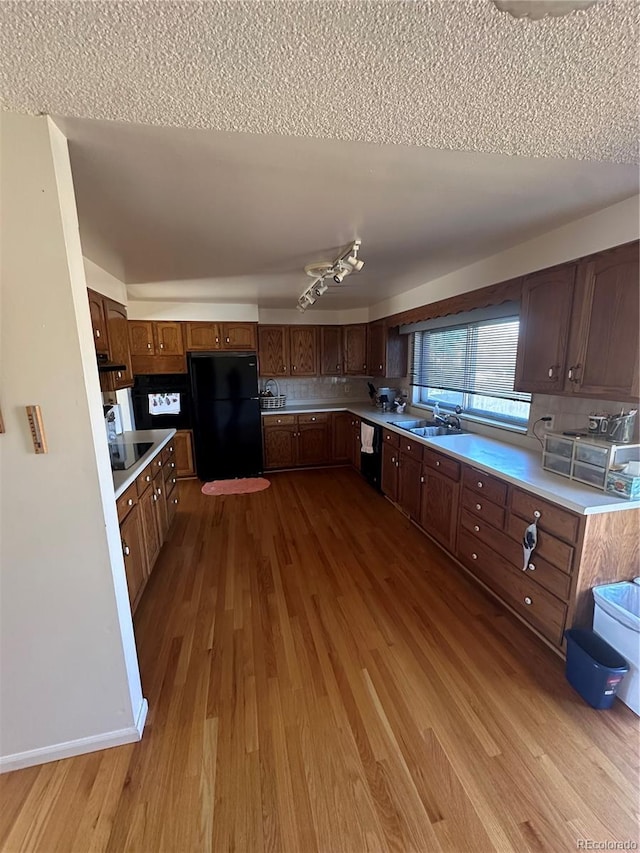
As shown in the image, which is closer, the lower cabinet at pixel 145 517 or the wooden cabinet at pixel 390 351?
the lower cabinet at pixel 145 517

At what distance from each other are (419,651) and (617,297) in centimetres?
214

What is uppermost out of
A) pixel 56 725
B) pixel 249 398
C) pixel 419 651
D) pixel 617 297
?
pixel 617 297

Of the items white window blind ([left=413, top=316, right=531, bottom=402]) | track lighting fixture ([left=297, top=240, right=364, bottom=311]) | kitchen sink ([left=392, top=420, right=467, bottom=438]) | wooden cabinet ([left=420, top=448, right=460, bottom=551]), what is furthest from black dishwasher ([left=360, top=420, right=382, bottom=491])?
track lighting fixture ([left=297, top=240, right=364, bottom=311])

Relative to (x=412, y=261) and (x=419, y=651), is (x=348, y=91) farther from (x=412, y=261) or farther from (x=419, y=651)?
(x=419, y=651)

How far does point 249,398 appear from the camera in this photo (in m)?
4.48

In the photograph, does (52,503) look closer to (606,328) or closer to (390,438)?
(606,328)

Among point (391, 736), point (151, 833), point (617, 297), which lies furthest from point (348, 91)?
point (151, 833)

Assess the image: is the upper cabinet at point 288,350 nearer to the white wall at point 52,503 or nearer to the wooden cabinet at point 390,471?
the wooden cabinet at point 390,471

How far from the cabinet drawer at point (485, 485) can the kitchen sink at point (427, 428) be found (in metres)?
0.87

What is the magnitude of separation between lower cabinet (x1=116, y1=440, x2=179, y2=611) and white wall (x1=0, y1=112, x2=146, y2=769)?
0.58 meters

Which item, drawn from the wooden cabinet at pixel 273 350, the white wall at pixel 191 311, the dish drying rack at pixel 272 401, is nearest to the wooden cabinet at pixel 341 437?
the dish drying rack at pixel 272 401

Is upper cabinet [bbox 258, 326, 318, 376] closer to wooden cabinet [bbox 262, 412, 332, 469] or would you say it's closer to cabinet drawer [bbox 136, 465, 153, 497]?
wooden cabinet [bbox 262, 412, 332, 469]

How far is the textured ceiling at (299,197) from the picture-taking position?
1.29m

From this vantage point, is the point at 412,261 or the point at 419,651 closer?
the point at 419,651
